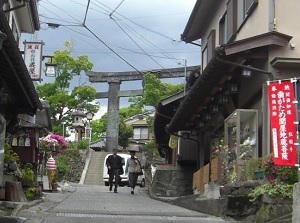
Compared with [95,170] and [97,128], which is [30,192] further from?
[97,128]

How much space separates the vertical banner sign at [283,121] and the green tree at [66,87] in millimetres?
36107

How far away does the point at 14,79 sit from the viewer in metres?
11.4

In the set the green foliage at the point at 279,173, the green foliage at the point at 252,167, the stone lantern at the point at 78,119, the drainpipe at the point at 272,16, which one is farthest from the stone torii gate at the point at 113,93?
the green foliage at the point at 279,173

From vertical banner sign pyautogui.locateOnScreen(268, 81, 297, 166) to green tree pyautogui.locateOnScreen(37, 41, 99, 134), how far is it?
36.1m

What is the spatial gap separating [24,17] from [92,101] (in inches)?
1124

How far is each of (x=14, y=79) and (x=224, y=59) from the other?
4805 mm

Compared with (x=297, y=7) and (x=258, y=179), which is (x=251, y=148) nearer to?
(x=258, y=179)

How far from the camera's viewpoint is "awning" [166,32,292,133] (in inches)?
426

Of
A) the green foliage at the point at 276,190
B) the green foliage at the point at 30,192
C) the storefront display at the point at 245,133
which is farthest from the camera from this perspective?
the green foliage at the point at 30,192

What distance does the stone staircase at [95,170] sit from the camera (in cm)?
3941

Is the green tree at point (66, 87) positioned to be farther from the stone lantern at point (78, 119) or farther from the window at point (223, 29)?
the window at point (223, 29)

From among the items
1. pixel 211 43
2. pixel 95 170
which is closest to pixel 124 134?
pixel 95 170

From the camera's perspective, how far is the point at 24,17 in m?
18.5

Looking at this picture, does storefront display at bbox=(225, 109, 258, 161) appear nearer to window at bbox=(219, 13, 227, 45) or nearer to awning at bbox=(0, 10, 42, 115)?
window at bbox=(219, 13, 227, 45)
